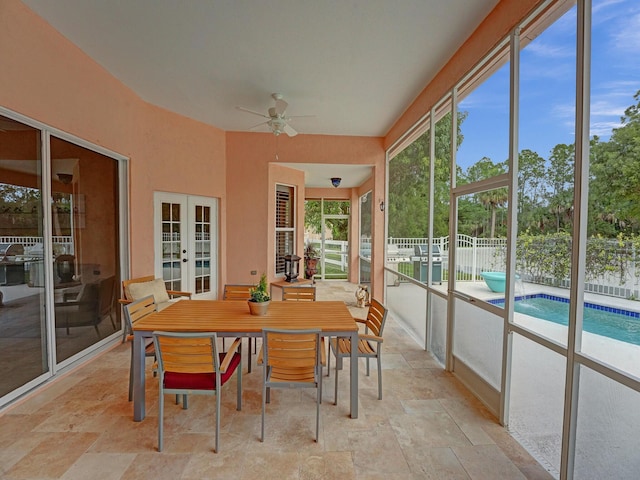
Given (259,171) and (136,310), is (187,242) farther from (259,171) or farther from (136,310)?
(136,310)

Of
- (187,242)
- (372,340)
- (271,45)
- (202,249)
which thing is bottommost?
(372,340)

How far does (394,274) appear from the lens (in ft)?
17.2

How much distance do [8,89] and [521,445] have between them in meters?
4.46

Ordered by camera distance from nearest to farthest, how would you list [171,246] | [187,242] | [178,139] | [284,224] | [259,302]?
[259,302]
[178,139]
[171,246]
[187,242]
[284,224]

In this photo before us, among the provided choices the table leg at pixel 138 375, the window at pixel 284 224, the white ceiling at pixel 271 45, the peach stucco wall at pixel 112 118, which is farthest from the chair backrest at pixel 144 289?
the white ceiling at pixel 271 45

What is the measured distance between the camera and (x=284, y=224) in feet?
20.8

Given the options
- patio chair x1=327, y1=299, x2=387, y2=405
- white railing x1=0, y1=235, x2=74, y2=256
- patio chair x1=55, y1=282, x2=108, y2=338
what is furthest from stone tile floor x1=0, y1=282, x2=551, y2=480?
white railing x1=0, y1=235, x2=74, y2=256

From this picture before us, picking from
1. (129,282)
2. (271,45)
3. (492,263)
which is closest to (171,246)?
(129,282)

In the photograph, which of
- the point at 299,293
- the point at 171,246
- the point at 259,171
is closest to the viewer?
the point at 299,293

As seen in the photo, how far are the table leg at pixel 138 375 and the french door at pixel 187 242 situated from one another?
2.68 m

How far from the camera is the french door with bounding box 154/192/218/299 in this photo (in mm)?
4859

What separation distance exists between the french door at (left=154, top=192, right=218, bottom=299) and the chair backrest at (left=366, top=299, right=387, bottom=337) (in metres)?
3.44

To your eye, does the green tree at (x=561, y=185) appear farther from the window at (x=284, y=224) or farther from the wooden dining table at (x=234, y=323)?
the window at (x=284, y=224)

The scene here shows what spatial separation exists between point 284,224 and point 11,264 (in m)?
4.24
